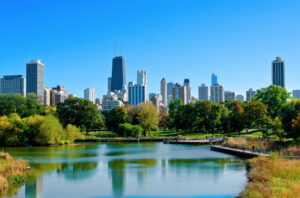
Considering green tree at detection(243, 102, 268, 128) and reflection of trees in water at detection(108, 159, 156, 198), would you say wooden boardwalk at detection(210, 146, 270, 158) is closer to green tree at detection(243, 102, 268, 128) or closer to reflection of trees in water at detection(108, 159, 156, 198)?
reflection of trees in water at detection(108, 159, 156, 198)

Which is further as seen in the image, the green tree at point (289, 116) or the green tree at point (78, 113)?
the green tree at point (78, 113)

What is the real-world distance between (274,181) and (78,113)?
7399cm

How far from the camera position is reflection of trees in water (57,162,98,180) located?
3136 centimetres

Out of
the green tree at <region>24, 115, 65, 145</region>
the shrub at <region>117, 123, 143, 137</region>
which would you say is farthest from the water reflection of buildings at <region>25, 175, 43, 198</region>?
the shrub at <region>117, 123, 143, 137</region>

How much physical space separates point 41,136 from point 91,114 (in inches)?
1073

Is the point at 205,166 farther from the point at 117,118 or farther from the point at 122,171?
the point at 117,118

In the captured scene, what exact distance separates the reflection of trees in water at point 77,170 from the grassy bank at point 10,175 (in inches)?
127

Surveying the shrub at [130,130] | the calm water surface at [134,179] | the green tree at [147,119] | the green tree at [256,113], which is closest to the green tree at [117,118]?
the green tree at [147,119]

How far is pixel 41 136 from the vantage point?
6662 cm

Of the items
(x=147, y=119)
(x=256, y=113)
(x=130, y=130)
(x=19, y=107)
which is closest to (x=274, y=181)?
(x=256, y=113)

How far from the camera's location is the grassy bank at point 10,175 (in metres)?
24.7

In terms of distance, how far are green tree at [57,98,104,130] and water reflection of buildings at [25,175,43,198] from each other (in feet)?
204

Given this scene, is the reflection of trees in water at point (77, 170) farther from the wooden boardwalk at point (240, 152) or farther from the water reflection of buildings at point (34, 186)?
the wooden boardwalk at point (240, 152)

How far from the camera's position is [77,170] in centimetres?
3509
